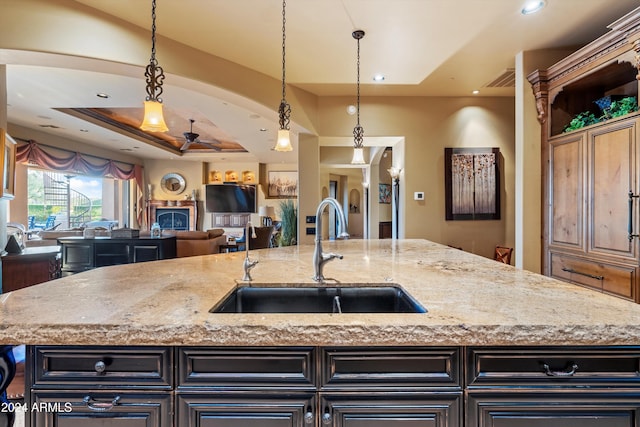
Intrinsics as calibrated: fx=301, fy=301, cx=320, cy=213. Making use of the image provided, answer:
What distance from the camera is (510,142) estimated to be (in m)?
4.28

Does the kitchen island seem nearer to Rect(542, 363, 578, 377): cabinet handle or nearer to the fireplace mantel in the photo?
Rect(542, 363, 578, 377): cabinet handle

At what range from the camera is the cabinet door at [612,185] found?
6.93 feet

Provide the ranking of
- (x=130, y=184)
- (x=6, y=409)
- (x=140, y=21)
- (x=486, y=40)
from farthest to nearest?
(x=130, y=184), (x=486, y=40), (x=140, y=21), (x=6, y=409)

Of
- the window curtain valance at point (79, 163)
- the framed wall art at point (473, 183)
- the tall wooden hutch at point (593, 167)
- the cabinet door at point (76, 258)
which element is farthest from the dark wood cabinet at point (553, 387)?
the window curtain valance at point (79, 163)

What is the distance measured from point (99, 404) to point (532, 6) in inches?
135

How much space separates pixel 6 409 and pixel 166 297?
1.75ft

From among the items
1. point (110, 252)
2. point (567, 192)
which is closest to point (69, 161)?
point (110, 252)

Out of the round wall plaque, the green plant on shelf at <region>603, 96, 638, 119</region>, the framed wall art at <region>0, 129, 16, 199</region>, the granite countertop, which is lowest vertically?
the granite countertop

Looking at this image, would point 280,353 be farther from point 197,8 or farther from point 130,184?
point 130,184

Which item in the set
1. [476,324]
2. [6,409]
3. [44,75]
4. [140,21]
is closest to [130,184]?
[44,75]

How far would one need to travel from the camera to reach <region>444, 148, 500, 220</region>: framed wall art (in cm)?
422

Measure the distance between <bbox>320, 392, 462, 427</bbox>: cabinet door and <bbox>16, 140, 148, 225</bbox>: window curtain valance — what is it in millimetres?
7215

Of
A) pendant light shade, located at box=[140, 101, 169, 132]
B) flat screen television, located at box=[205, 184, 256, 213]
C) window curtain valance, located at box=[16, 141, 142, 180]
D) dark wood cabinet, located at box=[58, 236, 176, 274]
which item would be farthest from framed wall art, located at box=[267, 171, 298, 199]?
pendant light shade, located at box=[140, 101, 169, 132]

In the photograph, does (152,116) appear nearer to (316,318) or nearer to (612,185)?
(316,318)
